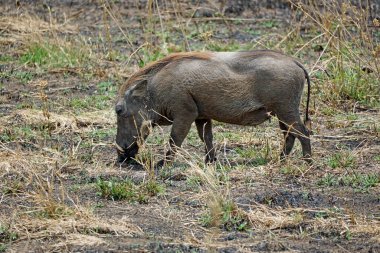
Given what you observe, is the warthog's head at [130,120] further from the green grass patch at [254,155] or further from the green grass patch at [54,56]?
the green grass patch at [54,56]

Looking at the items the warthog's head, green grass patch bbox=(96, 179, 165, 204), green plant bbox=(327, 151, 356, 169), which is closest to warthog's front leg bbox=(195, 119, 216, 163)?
the warthog's head

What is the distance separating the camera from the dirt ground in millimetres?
6039

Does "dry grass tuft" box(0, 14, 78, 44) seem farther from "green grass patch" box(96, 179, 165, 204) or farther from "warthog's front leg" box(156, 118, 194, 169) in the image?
"green grass patch" box(96, 179, 165, 204)

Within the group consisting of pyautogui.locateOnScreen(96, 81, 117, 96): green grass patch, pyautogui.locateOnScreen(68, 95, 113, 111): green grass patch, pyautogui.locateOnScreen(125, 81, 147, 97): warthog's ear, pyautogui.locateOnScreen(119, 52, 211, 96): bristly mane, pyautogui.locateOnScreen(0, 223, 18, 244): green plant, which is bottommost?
pyautogui.locateOnScreen(96, 81, 117, 96): green grass patch

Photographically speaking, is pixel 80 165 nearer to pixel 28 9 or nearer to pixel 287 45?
pixel 287 45

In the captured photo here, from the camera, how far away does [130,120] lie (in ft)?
26.3

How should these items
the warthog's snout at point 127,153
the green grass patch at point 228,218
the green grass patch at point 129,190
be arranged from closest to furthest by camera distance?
the green grass patch at point 228,218, the green grass patch at point 129,190, the warthog's snout at point 127,153

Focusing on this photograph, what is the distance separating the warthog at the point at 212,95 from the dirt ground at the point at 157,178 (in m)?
0.21

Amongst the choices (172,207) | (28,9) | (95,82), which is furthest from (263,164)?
(28,9)

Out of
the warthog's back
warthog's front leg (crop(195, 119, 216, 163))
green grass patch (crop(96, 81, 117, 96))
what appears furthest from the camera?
green grass patch (crop(96, 81, 117, 96))

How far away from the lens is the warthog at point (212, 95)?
305 inches

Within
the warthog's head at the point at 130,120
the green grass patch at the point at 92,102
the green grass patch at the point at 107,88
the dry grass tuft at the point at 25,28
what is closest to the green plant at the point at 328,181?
the warthog's head at the point at 130,120

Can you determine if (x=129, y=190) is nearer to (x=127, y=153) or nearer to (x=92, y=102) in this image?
(x=127, y=153)

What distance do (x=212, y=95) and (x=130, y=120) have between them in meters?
0.67
